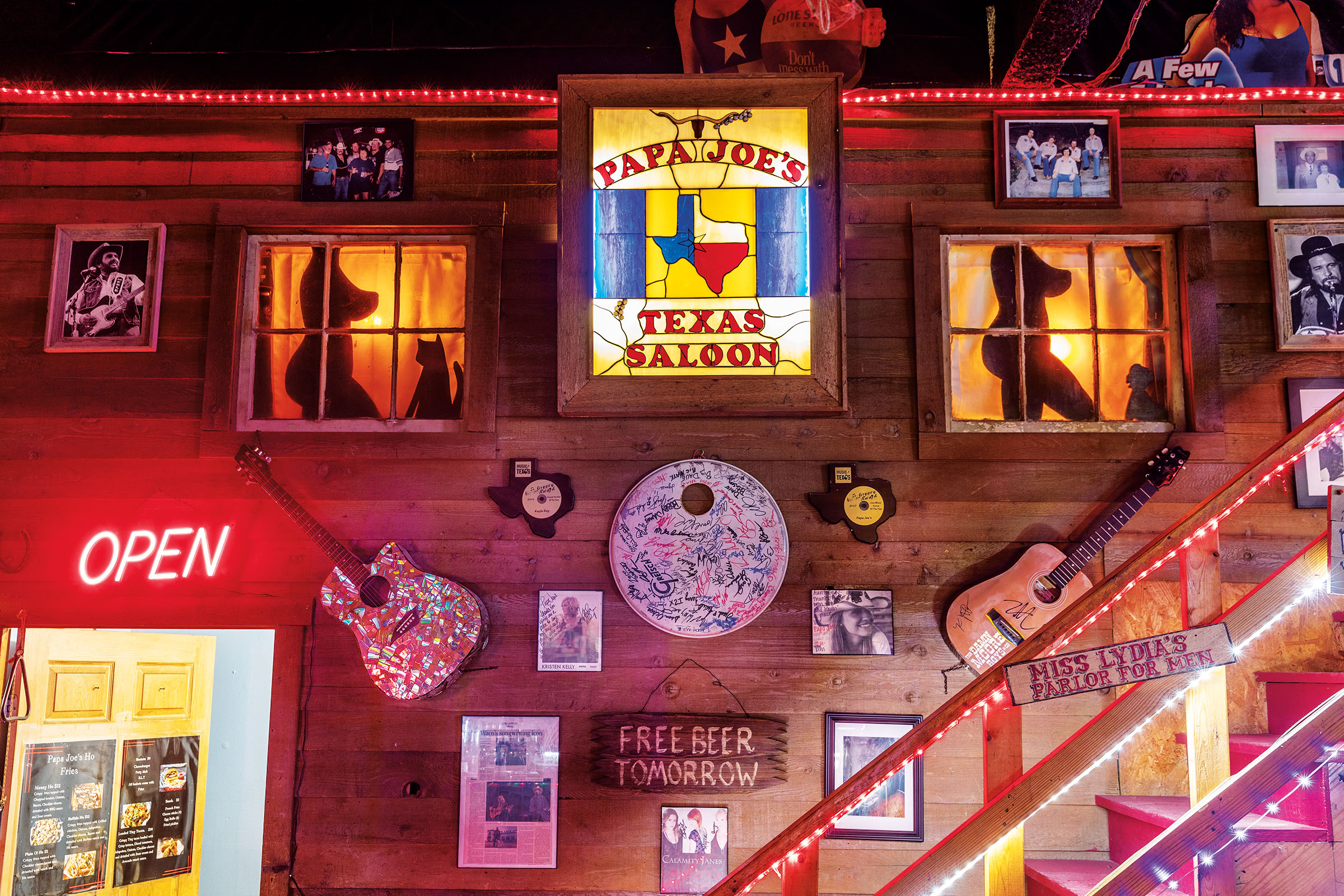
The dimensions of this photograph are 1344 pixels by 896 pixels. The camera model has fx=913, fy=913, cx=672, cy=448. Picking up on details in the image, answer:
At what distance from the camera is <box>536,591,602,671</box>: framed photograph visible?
3.35 meters

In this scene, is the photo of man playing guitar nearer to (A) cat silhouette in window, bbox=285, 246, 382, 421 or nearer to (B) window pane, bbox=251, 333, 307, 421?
(B) window pane, bbox=251, 333, 307, 421

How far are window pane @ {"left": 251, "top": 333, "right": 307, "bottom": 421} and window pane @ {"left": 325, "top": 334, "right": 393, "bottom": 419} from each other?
6 cm

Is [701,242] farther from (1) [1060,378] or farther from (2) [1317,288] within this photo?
(2) [1317,288]

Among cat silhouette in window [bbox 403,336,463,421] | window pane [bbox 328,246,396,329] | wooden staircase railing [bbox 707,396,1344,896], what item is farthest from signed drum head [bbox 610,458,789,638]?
window pane [bbox 328,246,396,329]

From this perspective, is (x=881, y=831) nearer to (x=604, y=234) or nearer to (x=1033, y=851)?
(x=1033, y=851)

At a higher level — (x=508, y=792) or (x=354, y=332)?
(x=354, y=332)

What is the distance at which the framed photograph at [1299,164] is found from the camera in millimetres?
3533

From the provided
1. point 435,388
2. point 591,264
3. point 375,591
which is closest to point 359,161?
point 435,388

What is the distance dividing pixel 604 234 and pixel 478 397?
0.78 meters

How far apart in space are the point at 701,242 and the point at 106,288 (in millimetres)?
2346

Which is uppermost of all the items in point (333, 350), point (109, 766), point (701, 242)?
point (701, 242)

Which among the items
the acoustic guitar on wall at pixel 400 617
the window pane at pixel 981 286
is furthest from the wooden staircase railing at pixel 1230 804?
the acoustic guitar on wall at pixel 400 617

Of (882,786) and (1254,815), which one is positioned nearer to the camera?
(1254,815)

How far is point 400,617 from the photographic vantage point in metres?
3.24
